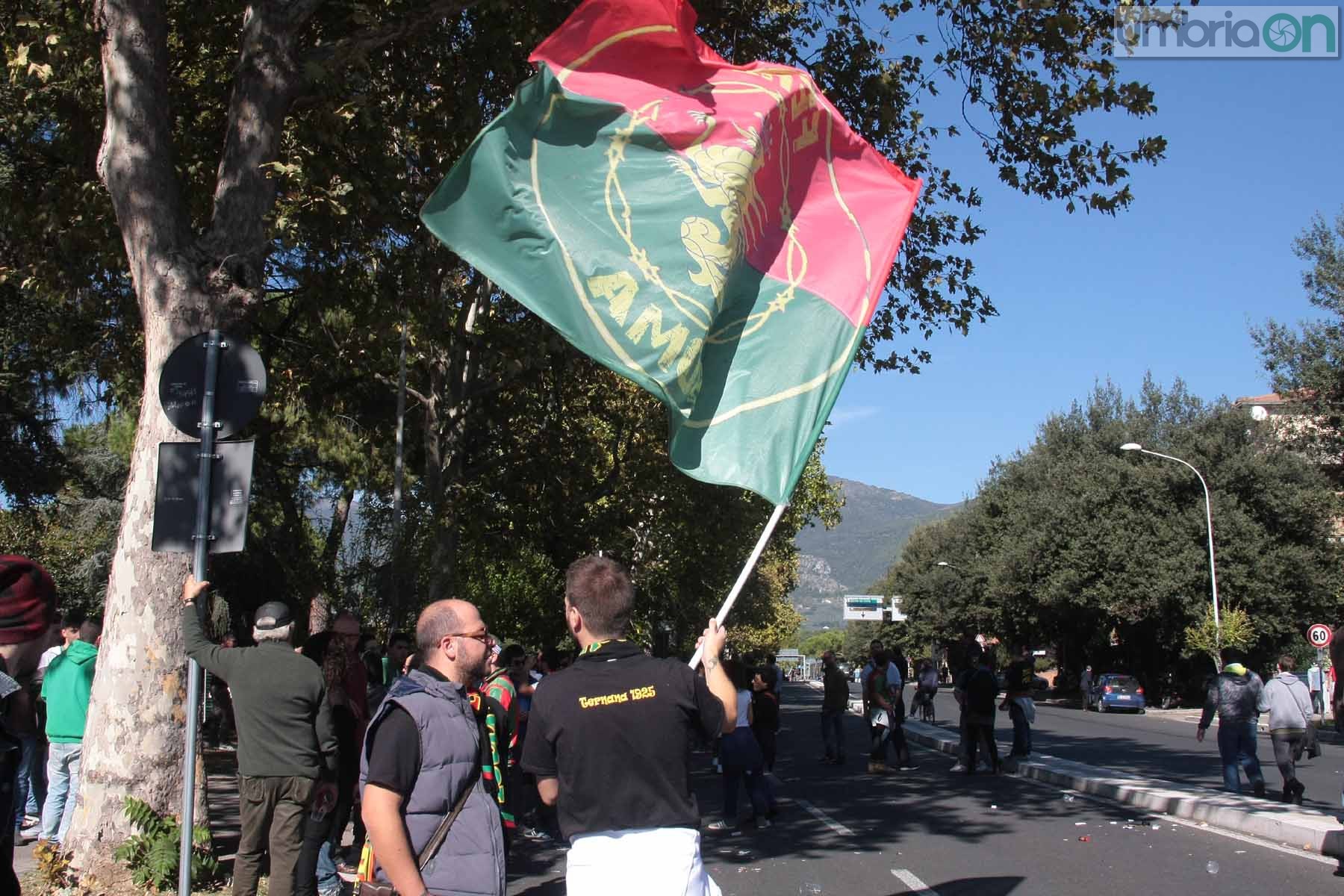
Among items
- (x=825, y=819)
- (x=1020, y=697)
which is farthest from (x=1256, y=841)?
(x=1020, y=697)

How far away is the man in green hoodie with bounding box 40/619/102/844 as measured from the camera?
9.87 meters

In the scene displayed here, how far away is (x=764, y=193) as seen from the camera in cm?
652

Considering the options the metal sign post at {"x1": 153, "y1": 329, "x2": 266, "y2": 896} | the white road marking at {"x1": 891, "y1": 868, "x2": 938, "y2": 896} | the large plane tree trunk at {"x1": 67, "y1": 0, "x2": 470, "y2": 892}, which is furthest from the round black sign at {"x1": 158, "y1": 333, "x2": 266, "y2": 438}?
the white road marking at {"x1": 891, "y1": 868, "x2": 938, "y2": 896}

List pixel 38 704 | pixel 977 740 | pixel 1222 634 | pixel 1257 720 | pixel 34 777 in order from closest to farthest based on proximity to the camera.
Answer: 1. pixel 38 704
2. pixel 34 777
3. pixel 1257 720
4. pixel 977 740
5. pixel 1222 634

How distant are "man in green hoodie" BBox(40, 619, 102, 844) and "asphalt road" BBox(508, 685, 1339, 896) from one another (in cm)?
364

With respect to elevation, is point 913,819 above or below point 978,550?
below

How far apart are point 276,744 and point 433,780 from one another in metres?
2.88

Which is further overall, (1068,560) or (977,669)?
(1068,560)

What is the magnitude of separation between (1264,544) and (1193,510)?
2.54 metres

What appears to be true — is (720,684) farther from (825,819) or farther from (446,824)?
(825,819)

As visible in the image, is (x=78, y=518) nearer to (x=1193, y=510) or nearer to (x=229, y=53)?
(x=229, y=53)

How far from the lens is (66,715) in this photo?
32.8ft

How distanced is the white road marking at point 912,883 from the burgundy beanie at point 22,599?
21.6ft

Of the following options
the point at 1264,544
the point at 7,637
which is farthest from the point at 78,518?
the point at 1264,544
